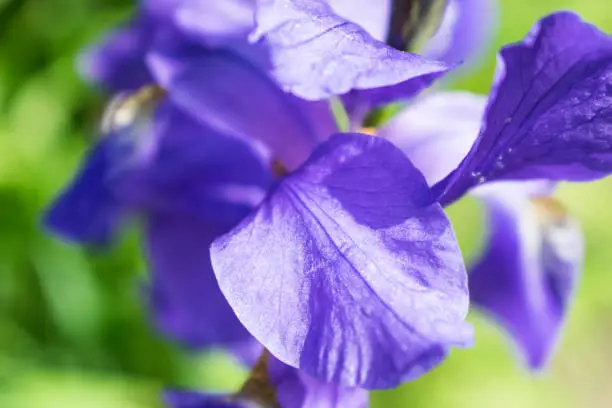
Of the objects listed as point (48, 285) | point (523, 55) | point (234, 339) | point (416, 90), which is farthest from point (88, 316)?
point (523, 55)

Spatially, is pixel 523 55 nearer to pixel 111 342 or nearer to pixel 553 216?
pixel 553 216

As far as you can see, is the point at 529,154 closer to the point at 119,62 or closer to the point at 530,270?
the point at 530,270

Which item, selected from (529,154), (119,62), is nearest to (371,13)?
(529,154)

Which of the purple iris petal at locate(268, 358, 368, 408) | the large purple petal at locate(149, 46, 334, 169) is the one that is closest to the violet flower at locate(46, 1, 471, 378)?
the large purple petal at locate(149, 46, 334, 169)

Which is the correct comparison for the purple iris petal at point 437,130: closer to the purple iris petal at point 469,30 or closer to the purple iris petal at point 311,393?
the purple iris petal at point 469,30

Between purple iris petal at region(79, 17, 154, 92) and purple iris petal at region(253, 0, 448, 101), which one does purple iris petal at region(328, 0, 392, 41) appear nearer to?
purple iris petal at region(253, 0, 448, 101)

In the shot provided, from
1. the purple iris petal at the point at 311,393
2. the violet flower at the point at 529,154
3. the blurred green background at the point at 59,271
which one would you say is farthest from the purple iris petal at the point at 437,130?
the blurred green background at the point at 59,271
